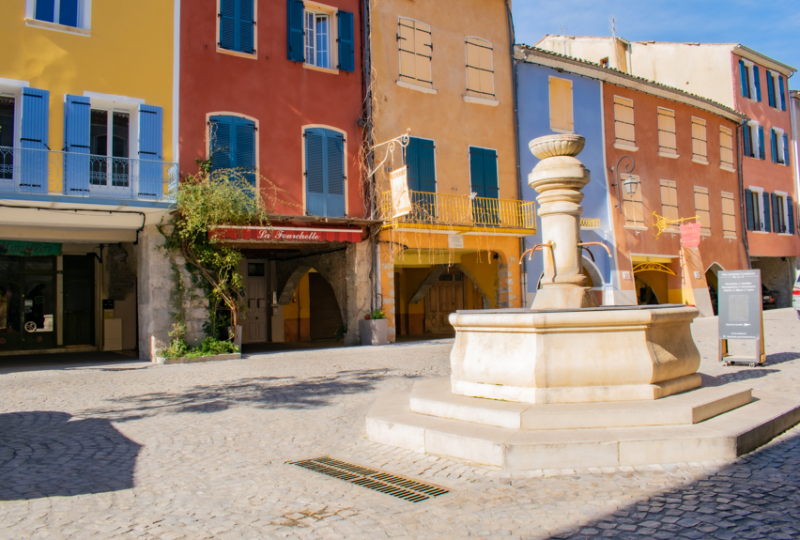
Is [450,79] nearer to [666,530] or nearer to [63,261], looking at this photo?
[63,261]

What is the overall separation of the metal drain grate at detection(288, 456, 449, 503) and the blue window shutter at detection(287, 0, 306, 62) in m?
12.2

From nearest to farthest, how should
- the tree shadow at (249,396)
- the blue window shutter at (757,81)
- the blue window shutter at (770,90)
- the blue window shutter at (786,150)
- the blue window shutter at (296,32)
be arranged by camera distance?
1. the tree shadow at (249,396)
2. the blue window shutter at (296,32)
3. the blue window shutter at (757,81)
4. the blue window shutter at (770,90)
5. the blue window shutter at (786,150)

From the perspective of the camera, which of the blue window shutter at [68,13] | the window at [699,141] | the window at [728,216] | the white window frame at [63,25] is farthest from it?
the window at [728,216]

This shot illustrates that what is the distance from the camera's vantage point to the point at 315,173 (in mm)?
15016

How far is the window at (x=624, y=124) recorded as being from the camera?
20.9 meters

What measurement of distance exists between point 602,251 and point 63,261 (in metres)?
16.1

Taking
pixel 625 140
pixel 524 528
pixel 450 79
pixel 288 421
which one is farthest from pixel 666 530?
pixel 625 140

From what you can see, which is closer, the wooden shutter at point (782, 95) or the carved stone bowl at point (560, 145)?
the carved stone bowl at point (560, 145)

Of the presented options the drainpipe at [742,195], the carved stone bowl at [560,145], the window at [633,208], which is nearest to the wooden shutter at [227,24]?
the carved stone bowl at [560,145]

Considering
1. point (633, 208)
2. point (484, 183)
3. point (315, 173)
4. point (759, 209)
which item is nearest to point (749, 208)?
point (759, 209)

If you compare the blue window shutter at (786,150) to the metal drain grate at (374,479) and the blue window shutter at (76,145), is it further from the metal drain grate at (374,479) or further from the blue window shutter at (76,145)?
the metal drain grate at (374,479)

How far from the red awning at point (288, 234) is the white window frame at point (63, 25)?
479 centimetres

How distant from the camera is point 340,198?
1538 centimetres

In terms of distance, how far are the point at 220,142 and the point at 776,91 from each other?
25.5 metres
